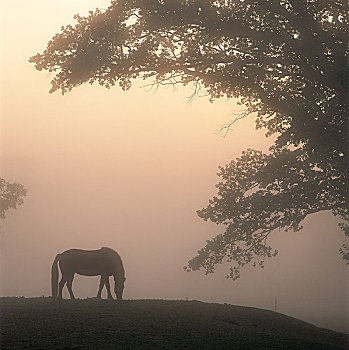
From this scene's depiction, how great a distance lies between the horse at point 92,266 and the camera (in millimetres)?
24922

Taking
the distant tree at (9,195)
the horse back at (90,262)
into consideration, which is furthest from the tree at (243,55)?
the distant tree at (9,195)

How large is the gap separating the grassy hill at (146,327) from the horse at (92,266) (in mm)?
1184

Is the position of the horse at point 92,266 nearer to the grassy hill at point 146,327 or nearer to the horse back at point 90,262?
the horse back at point 90,262

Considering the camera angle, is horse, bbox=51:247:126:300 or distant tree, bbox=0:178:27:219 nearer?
horse, bbox=51:247:126:300

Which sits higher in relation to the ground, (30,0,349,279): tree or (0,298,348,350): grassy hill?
(30,0,349,279): tree

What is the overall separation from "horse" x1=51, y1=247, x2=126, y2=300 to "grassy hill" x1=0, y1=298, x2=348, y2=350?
1.18m

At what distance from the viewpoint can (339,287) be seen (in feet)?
289


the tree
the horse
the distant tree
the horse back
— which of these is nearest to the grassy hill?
the horse

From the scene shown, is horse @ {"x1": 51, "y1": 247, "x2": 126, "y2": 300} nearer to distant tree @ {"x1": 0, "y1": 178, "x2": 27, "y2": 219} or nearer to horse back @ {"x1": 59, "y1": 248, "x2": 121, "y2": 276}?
horse back @ {"x1": 59, "y1": 248, "x2": 121, "y2": 276}

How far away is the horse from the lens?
24922 millimetres

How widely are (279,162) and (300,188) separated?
2885mm

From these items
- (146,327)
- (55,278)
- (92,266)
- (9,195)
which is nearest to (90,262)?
(92,266)

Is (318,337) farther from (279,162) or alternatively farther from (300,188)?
(279,162)

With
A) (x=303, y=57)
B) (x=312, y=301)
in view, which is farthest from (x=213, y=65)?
(x=312, y=301)
